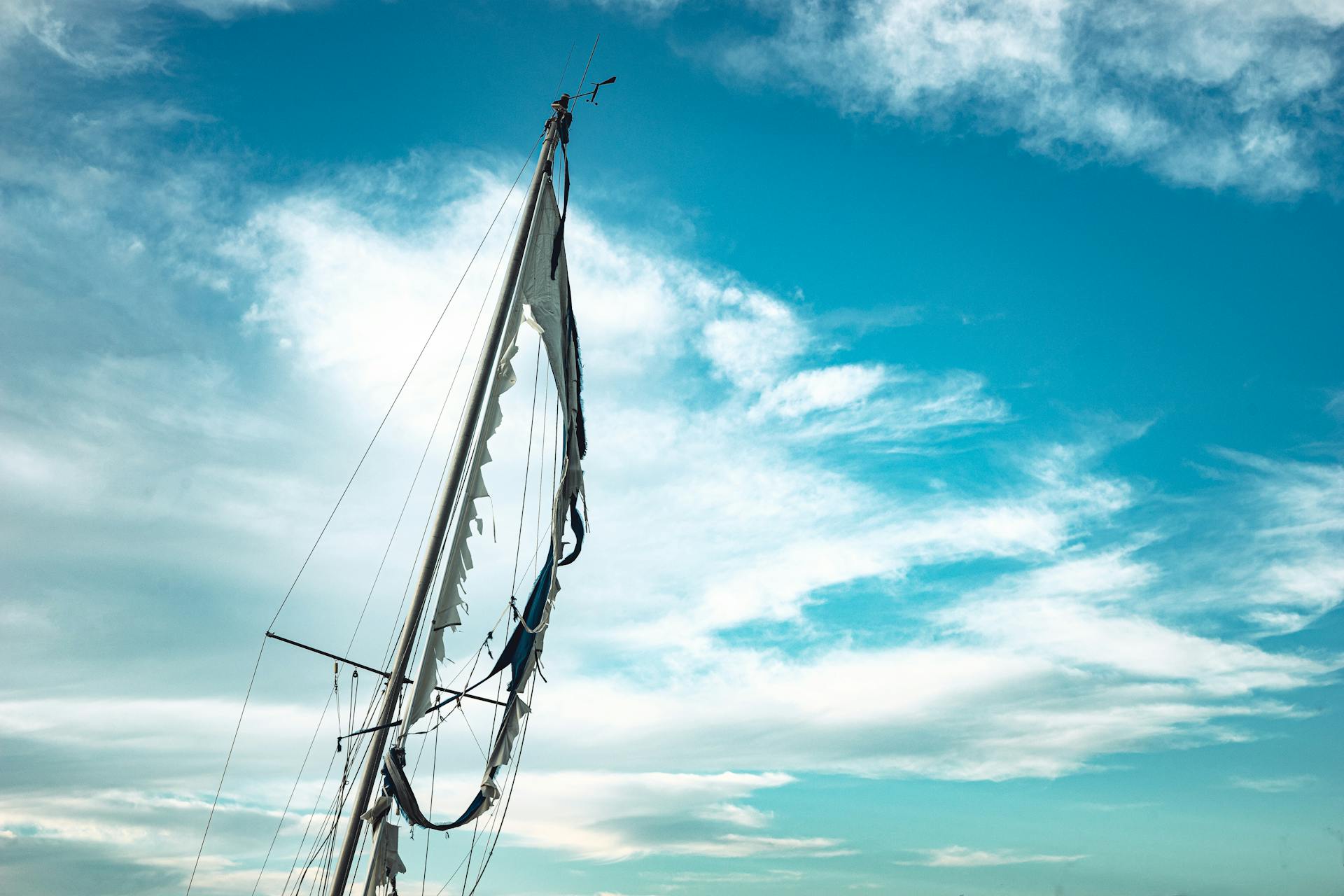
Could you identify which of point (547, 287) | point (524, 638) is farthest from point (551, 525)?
point (547, 287)

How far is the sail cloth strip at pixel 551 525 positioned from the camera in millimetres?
25922

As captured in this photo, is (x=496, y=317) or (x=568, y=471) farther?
(x=568, y=471)

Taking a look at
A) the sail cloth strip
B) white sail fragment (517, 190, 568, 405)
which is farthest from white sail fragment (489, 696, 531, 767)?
white sail fragment (517, 190, 568, 405)

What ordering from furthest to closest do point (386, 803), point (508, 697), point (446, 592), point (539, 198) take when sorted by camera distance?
point (539, 198) < point (508, 697) < point (446, 592) < point (386, 803)

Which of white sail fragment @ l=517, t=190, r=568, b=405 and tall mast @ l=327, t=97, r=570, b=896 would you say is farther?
white sail fragment @ l=517, t=190, r=568, b=405

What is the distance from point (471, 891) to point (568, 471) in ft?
41.6

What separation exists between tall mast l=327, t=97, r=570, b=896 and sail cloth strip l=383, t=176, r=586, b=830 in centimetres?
49

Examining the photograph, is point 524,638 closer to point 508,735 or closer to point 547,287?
point 508,735

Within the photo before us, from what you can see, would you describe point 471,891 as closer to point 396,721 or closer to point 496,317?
point 396,721

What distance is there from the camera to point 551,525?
1203 inches

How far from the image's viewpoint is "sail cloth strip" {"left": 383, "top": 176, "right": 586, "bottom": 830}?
25.9 metres

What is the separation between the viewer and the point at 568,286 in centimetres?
3247

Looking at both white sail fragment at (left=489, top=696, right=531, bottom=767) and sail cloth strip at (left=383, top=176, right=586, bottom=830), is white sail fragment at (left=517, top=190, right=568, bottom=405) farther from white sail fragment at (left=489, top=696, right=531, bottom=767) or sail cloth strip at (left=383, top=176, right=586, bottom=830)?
white sail fragment at (left=489, top=696, right=531, bottom=767)

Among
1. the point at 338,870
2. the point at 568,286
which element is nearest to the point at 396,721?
the point at 338,870
